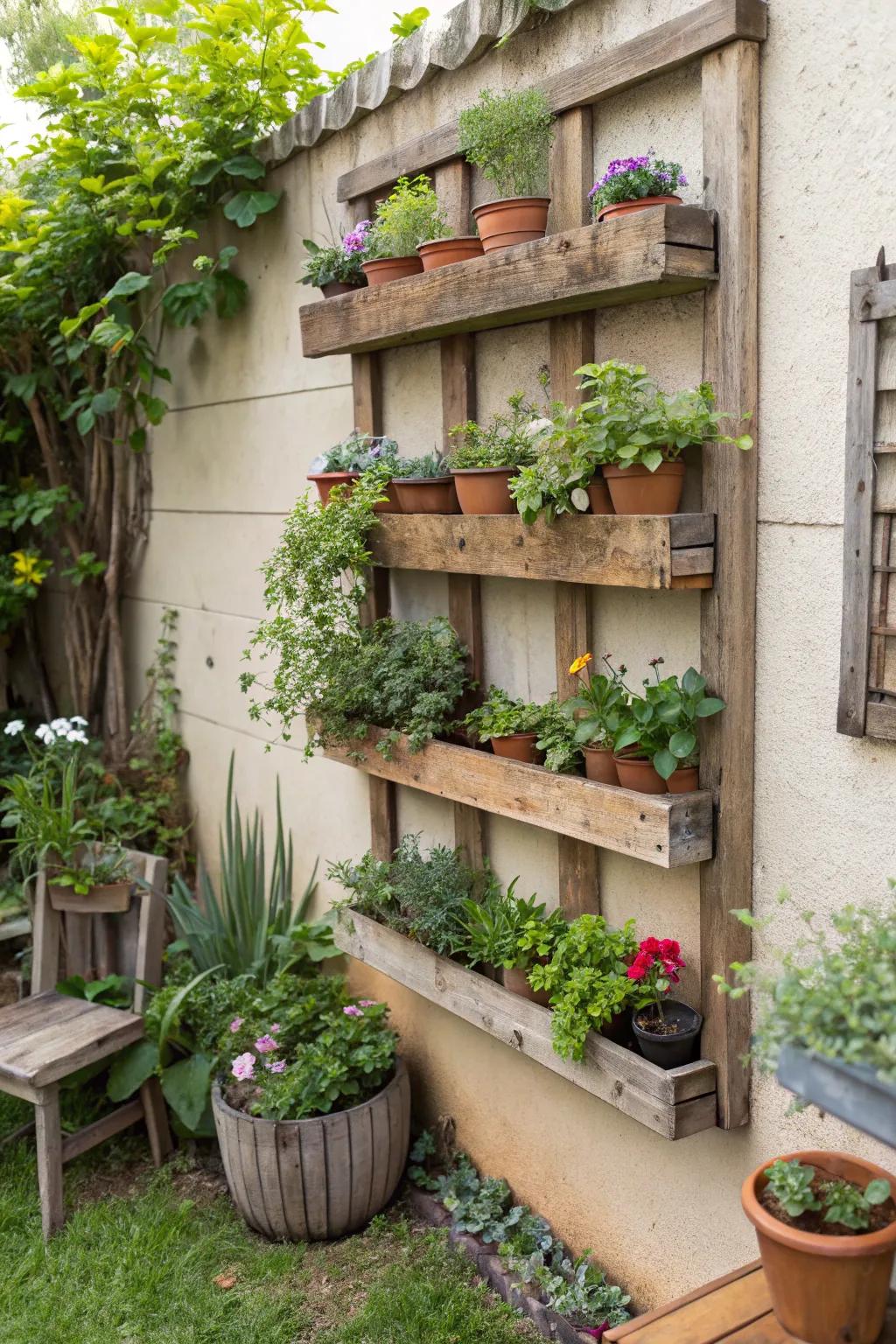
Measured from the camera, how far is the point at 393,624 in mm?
2975

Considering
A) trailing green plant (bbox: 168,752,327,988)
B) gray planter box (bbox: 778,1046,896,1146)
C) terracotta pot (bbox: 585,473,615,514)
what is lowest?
trailing green plant (bbox: 168,752,327,988)

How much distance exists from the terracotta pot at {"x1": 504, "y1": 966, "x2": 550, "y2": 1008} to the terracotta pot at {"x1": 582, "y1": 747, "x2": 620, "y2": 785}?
Answer: 0.50m

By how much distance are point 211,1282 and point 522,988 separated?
1.11 metres

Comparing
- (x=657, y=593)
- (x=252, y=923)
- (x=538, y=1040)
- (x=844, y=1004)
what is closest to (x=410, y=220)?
(x=657, y=593)

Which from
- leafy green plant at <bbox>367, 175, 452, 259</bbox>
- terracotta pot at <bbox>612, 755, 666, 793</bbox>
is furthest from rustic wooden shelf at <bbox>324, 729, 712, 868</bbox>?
leafy green plant at <bbox>367, 175, 452, 259</bbox>

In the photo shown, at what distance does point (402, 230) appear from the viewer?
8.54ft

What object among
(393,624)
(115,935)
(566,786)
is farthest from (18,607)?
(566,786)

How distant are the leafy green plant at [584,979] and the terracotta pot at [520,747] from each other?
0.35 meters

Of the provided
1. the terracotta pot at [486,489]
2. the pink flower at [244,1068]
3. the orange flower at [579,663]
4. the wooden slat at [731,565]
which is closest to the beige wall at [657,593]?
the wooden slat at [731,565]

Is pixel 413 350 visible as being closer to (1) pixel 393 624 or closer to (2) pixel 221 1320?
(1) pixel 393 624

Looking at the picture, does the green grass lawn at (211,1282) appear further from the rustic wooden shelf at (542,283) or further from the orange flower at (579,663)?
the rustic wooden shelf at (542,283)

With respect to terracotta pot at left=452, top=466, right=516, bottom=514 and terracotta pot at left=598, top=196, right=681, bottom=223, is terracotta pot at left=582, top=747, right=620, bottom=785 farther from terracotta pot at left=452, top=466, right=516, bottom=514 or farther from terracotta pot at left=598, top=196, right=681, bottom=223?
terracotta pot at left=598, top=196, right=681, bottom=223

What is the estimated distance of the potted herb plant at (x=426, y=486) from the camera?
2625 mm

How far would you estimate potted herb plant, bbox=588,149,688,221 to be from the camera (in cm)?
198
